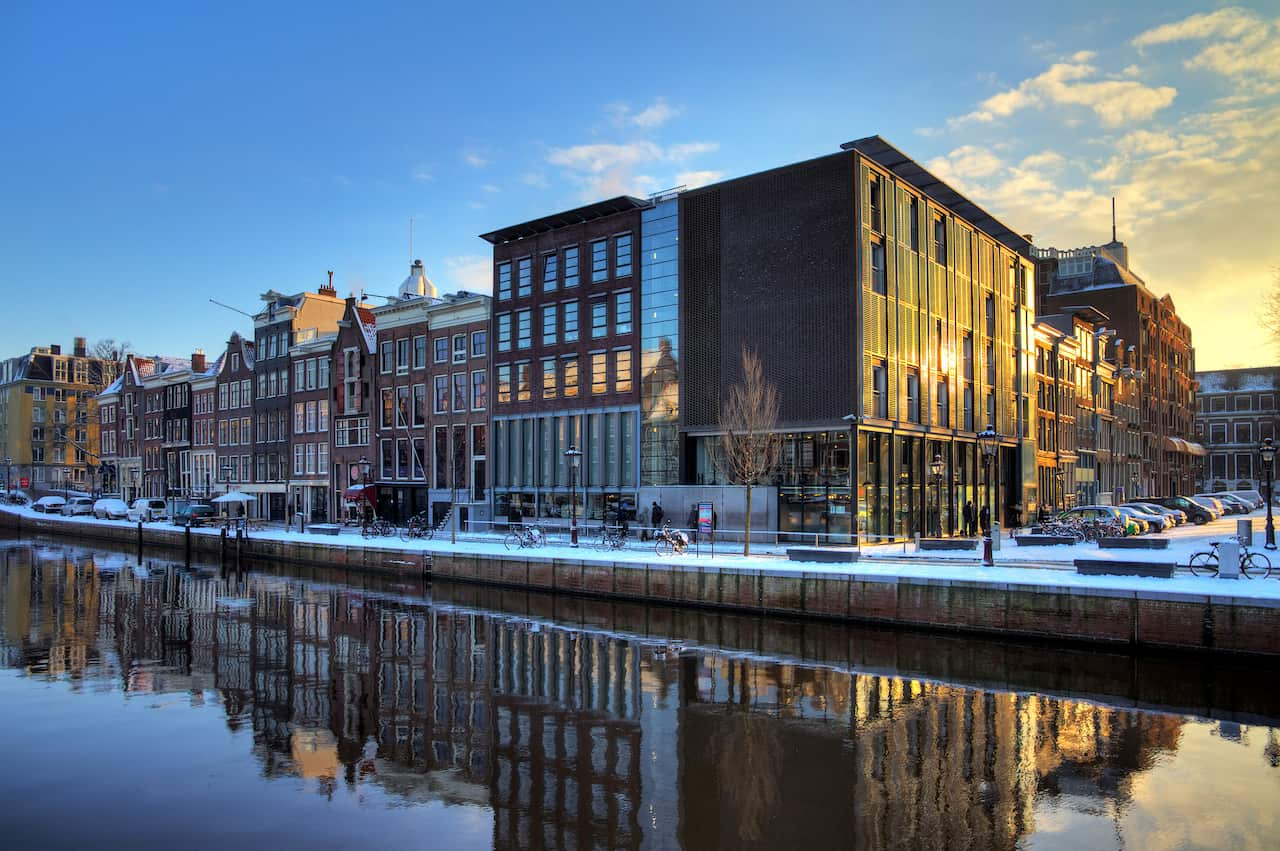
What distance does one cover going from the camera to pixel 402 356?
61.3 m

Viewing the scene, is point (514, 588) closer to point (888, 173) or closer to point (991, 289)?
point (888, 173)

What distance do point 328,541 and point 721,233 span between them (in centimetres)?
2654

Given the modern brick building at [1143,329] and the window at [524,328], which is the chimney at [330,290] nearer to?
the window at [524,328]

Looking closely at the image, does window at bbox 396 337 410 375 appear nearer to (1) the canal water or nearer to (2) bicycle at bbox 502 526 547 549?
(2) bicycle at bbox 502 526 547 549

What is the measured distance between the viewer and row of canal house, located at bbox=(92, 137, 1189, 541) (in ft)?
130

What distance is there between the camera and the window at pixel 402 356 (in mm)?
60969

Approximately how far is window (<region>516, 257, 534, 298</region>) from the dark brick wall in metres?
12.0

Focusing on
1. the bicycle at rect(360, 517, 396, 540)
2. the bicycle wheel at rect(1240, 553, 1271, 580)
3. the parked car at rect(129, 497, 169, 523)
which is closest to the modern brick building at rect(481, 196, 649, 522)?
the bicycle at rect(360, 517, 396, 540)

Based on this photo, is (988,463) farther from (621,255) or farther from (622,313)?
(621,255)

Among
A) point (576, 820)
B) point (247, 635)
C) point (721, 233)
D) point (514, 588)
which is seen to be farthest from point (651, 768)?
point (721, 233)

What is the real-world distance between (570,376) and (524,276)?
7.81m

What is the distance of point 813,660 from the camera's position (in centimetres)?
2245

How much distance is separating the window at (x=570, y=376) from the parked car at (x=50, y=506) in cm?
6023

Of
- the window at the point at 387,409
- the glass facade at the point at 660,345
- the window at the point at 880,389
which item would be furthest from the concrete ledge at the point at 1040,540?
the window at the point at 387,409
